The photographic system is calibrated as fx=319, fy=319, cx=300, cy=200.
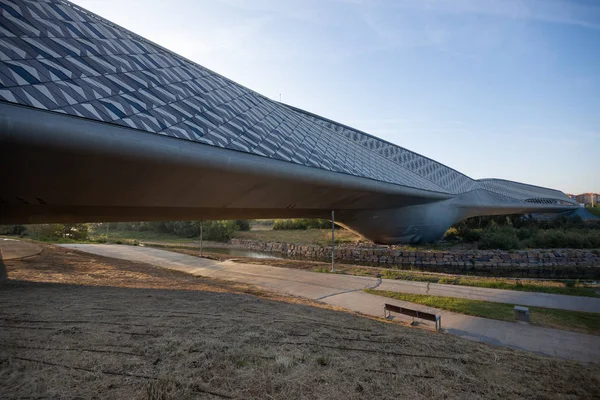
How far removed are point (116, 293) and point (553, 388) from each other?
8.96m

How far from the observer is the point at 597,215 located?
50688 mm

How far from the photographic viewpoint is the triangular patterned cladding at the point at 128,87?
7691mm

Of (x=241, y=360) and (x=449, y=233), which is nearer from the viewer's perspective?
(x=241, y=360)

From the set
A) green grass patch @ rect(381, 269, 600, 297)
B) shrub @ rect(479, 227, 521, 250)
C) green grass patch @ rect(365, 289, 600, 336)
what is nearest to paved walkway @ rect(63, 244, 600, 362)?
green grass patch @ rect(365, 289, 600, 336)

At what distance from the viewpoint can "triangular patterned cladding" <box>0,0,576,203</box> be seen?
7691 millimetres

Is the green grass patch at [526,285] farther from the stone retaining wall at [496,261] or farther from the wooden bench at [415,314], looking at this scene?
the stone retaining wall at [496,261]

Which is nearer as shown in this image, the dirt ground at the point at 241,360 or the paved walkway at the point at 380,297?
the dirt ground at the point at 241,360

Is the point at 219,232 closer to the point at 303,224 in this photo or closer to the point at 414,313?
the point at 303,224

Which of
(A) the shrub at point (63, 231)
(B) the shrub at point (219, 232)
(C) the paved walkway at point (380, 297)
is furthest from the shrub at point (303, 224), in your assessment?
(C) the paved walkway at point (380, 297)

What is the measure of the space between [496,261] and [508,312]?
1593 centimetres

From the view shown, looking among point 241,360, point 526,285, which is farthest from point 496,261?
point 241,360

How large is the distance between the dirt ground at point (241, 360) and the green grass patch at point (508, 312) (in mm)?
2668

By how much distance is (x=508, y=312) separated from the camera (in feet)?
26.2

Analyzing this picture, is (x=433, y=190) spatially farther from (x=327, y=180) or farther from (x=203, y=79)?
(x=203, y=79)
